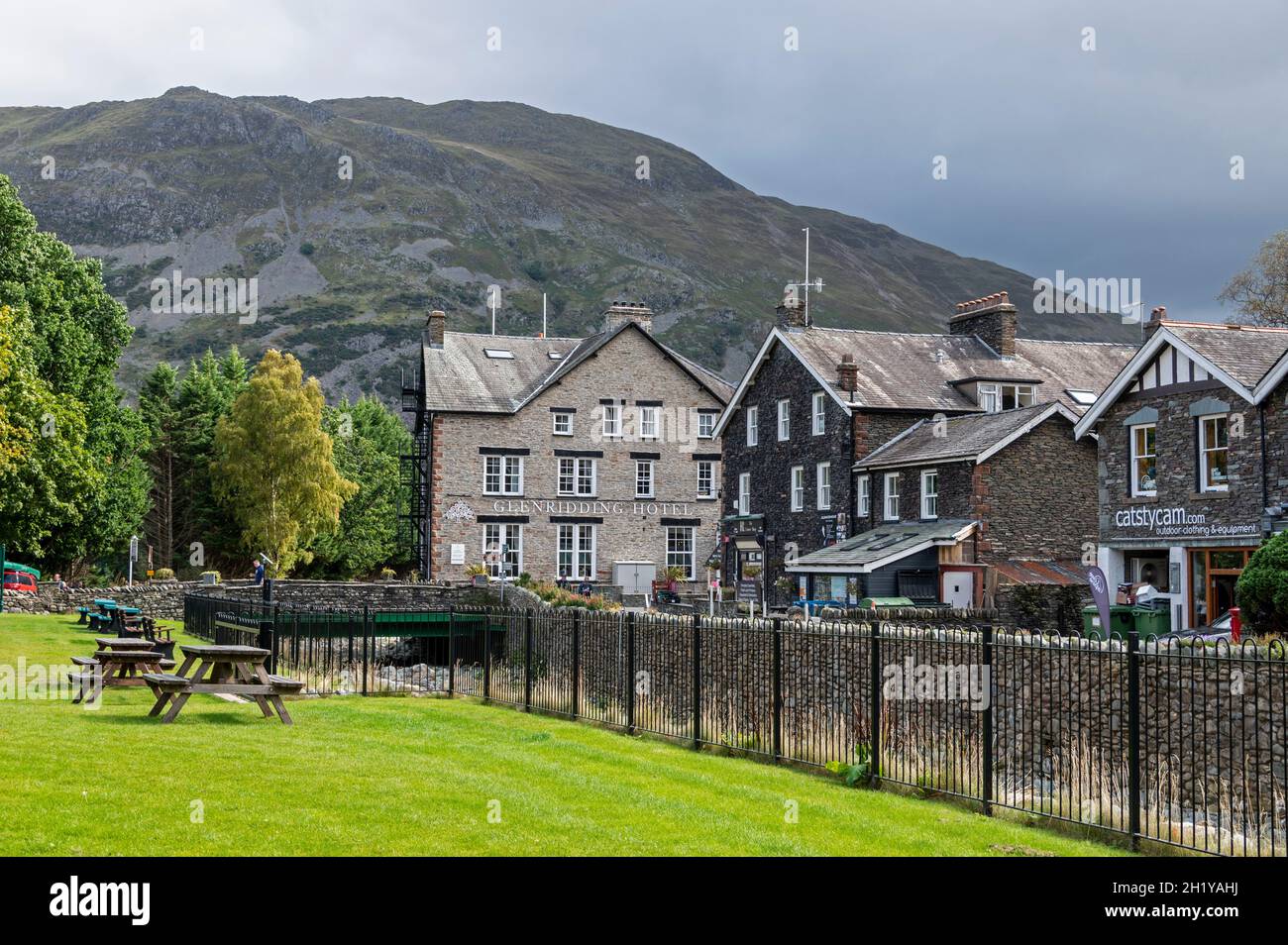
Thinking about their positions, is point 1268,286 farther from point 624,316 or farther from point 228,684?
point 228,684

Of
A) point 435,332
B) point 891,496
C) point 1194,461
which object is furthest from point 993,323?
point 435,332

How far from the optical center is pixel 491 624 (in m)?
22.5

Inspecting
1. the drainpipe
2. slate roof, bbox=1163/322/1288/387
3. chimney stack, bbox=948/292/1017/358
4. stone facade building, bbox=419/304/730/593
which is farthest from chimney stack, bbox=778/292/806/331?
the drainpipe

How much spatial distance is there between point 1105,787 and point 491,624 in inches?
451

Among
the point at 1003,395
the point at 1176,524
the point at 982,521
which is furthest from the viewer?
the point at 1003,395

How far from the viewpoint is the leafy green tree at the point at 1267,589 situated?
20953 millimetres

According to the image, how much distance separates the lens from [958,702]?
1598 cm

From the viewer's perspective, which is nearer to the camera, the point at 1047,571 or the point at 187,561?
the point at 1047,571

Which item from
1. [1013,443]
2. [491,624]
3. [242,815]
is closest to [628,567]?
[1013,443]

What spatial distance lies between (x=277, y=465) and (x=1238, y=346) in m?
40.0

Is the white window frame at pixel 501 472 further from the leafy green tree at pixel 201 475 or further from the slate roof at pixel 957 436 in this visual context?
the slate roof at pixel 957 436

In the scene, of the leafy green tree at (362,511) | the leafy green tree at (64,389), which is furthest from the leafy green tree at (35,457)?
the leafy green tree at (362,511)
